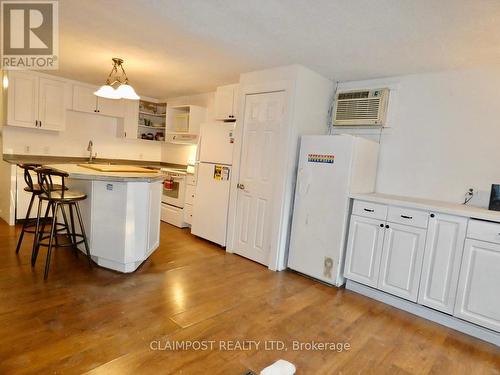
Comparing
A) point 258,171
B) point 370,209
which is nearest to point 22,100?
point 258,171

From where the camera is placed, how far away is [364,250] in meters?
2.93

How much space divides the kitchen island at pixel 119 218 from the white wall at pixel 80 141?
227 cm

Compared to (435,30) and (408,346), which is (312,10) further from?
(408,346)

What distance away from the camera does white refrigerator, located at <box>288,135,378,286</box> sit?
117 inches

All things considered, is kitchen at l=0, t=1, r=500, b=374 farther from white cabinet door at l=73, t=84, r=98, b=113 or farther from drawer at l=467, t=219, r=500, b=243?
white cabinet door at l=73, t=84, r=98, b=113

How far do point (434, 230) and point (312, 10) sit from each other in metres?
1.98

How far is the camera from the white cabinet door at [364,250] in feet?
9.33

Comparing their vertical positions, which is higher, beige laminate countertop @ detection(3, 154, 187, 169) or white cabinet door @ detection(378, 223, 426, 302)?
beige laminate countertop @ detection(3, 154, 187, 169)

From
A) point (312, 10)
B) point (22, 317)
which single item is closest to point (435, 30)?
point (312, 10)

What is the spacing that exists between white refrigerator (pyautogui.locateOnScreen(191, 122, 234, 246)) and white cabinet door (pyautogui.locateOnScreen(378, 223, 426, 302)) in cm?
198

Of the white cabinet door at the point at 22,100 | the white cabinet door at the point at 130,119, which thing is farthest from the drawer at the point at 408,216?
the white cabinet door at the point at 22,100

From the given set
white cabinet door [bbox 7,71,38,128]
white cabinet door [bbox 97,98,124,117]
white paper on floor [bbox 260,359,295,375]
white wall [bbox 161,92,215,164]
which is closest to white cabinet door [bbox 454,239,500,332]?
white paper on floor [bbox 260,359,295,375]

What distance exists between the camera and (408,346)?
216 centimetres

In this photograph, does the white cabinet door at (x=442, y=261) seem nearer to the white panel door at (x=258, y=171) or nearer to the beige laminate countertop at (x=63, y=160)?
the white panel door at (x=258, y=171)
